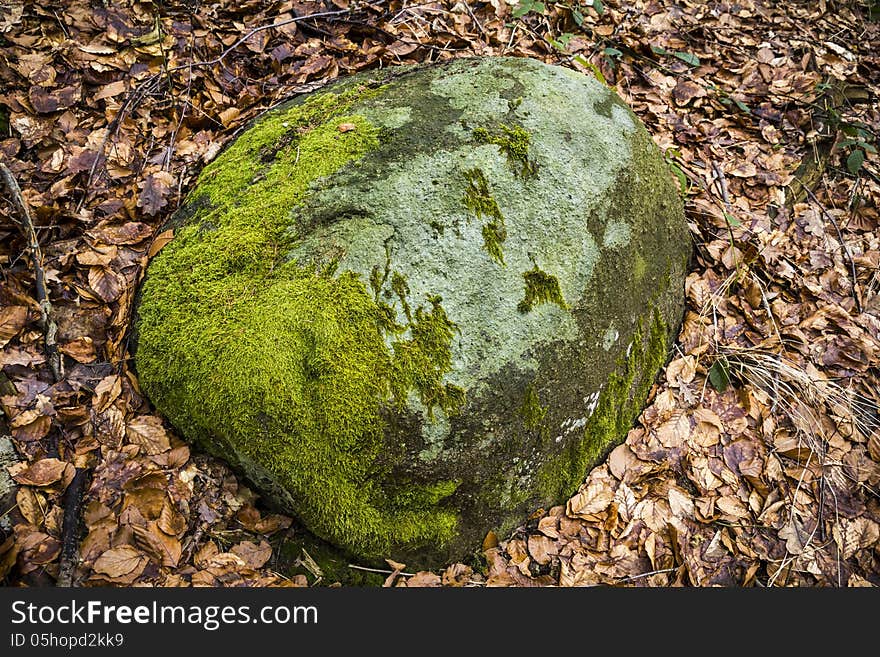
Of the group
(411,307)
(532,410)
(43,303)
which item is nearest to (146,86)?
(43,303)

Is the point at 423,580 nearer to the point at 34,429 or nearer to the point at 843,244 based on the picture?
the point at 34,429

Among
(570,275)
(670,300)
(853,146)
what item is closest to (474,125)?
(570,275)

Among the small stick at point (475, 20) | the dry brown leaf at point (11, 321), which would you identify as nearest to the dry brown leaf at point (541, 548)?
the dry brown leaf at point (11, 321)

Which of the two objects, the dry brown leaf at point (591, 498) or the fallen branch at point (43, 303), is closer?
the fallen branch at point (43, 303)

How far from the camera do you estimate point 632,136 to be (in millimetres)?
3023

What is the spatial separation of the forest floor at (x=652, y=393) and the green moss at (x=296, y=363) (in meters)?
0.20

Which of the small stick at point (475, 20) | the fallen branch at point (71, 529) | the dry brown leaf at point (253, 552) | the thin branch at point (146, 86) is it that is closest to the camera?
the fallen branch at point (71, 529)

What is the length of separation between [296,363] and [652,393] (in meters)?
2.08

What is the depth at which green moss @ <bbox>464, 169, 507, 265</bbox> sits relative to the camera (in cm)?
246

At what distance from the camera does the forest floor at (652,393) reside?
7.82 ft

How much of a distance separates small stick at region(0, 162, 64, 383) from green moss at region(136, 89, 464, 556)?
1.15 feet

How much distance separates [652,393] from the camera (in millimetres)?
3254

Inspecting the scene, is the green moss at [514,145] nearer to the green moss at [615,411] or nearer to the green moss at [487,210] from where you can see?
the green moss at [487,210]

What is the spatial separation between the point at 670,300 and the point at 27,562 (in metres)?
3.32
